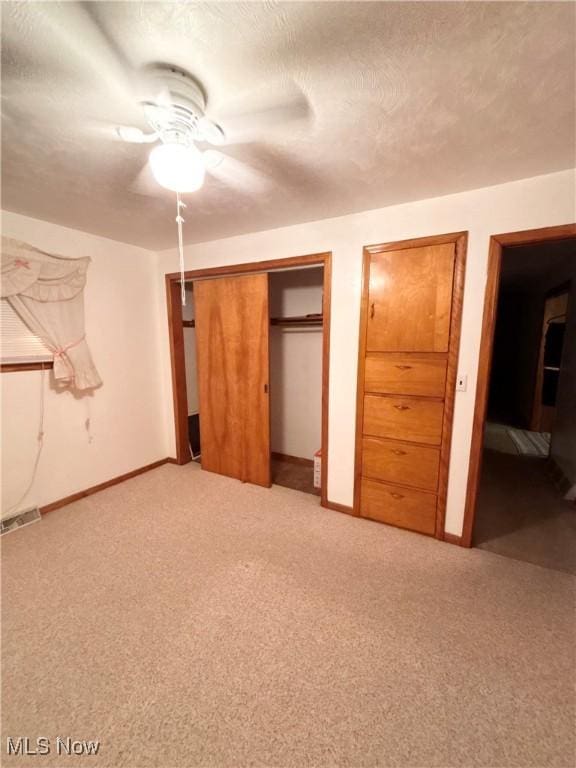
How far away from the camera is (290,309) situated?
11.2 feet

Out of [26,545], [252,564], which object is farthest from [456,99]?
[26,545]

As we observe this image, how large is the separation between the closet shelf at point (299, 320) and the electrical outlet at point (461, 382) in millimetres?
1462

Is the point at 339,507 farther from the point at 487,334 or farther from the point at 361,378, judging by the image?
the point at 487,334

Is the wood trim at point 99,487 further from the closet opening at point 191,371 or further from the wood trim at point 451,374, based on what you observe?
the wood trim at point 451,374

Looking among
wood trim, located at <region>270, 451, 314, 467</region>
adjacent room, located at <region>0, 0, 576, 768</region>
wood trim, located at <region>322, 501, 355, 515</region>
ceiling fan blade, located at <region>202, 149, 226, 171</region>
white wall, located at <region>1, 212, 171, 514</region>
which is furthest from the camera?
wood trim, located at <region>270, 451, 314, 467</region>

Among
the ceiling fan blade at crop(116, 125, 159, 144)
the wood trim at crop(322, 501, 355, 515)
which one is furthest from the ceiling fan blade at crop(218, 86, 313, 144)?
the wood trim at crop(322, 501, 355, 515)

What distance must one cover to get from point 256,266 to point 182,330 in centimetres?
123

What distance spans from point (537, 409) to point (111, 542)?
232 inches

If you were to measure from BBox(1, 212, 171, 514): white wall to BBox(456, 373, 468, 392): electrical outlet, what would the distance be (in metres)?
2.91

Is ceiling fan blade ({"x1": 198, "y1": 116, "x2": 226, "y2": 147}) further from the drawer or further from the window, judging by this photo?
the window

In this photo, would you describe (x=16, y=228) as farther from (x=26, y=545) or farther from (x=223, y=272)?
(x=26, y=545)

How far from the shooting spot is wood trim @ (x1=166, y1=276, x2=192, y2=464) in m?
3.21

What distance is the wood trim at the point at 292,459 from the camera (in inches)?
140

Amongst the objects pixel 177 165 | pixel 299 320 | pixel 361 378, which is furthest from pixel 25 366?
pixel 361 378
